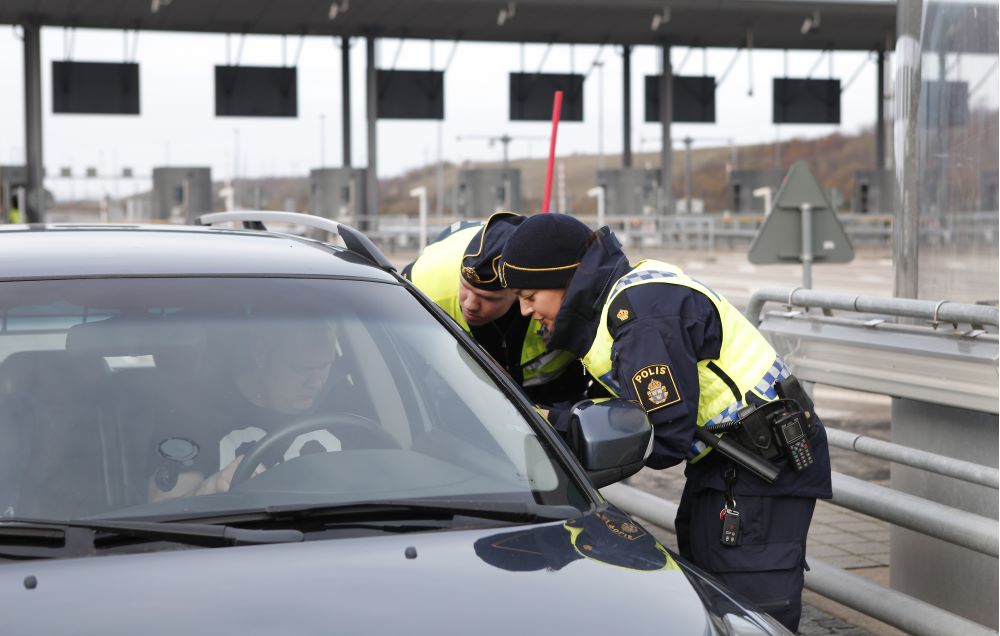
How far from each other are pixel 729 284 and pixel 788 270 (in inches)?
207

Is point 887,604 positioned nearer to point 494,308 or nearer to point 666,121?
point 494,308

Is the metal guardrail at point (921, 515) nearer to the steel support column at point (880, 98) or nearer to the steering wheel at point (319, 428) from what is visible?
the steering wheel at point (319, 428)

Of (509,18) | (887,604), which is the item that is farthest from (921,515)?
(509,18)

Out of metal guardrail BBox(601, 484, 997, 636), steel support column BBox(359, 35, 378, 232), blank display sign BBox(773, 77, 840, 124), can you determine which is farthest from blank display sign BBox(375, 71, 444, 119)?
metal guardrail BBox(601, 484, 997, 636)

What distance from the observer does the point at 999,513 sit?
14.0ft

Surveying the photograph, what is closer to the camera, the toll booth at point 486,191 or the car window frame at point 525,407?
the car window frame at point 525,407

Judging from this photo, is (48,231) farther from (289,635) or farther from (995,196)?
(995,196)

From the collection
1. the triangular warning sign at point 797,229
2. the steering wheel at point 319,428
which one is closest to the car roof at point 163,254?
the steering wheel at point 319,428

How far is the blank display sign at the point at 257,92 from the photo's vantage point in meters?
37.4

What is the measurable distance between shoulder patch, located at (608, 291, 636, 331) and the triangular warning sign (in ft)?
18.6

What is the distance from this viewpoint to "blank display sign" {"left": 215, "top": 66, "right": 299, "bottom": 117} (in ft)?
123

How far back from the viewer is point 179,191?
43.7m

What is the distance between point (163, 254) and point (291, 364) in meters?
0.46

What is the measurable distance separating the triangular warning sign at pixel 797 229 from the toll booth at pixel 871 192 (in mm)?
36159
